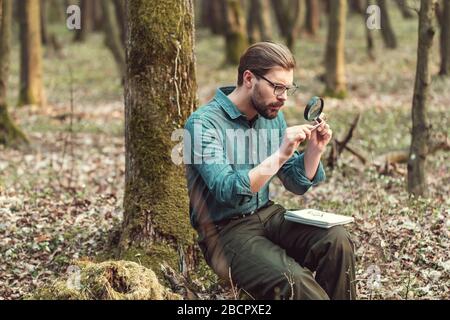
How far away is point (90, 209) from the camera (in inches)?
347

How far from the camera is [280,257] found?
518 centimetres

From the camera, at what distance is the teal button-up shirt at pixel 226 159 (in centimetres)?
515

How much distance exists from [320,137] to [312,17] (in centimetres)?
2563

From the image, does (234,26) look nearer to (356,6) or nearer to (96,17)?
(356,6)

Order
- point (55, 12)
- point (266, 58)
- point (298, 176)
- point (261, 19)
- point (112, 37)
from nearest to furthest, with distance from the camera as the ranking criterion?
point (266, 58), point (298, 176), point (112, 37), point (261, 19), point (55, 12)

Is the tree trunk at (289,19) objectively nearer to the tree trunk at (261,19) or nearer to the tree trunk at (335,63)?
the tree trunk at (261,19)

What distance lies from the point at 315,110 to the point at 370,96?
13.2m

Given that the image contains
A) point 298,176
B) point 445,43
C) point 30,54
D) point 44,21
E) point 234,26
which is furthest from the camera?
point 44,21

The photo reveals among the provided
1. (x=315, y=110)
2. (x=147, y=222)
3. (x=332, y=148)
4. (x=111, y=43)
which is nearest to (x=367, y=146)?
(x=332, y=148)

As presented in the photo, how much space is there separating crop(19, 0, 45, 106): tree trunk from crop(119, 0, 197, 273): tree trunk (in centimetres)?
1034

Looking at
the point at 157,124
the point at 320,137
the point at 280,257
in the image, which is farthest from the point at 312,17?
the point at 280,257

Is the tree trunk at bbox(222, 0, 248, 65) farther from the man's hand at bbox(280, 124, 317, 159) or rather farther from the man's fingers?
the man's hand at bbox(280, 124, 317, 159)

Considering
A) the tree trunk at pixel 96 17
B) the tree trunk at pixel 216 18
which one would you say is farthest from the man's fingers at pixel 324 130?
the tree trunk at pixel 96 17

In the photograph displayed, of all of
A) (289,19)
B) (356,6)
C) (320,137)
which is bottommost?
(320,137)
